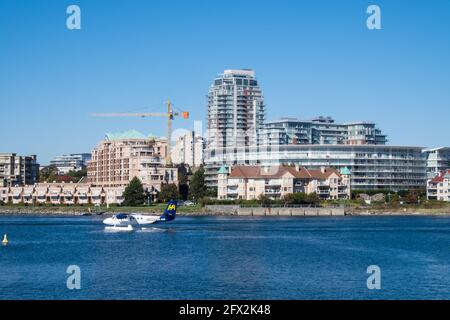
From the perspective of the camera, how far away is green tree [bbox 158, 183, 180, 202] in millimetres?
157500

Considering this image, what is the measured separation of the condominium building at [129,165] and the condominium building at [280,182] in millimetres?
16089

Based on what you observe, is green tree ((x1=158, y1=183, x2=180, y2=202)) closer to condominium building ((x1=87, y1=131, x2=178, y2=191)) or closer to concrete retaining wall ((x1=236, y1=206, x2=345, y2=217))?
condominium building ((x1=87, y1=131, x2=178, y2=191))

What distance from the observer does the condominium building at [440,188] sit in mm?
160375

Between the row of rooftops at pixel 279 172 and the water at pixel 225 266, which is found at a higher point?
the row of rooftops at pixel 279 172

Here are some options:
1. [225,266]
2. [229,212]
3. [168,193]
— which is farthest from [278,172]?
[225,266]

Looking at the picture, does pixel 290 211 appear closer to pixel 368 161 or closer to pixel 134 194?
pixel 134 194

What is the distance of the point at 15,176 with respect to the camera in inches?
7746

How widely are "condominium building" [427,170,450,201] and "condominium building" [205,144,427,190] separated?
12590mm

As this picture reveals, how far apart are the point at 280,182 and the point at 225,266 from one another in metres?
106

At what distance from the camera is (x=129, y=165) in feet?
583

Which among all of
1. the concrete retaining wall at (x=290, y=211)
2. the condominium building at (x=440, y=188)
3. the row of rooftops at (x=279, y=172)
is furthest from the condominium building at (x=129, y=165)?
the condominium building at (x=440, y=188)

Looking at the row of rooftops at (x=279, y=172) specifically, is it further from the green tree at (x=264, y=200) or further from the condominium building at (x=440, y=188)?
the condominium building at (x=440, y=188)
